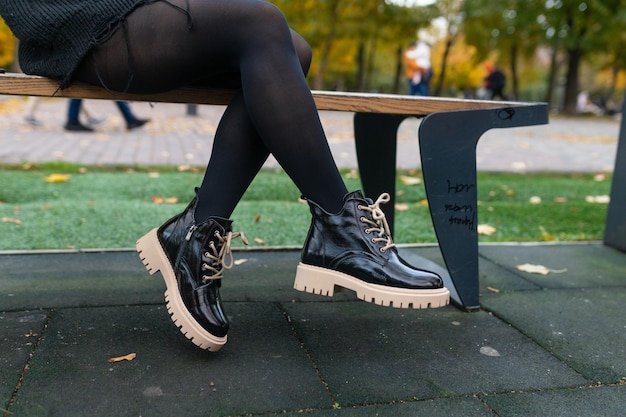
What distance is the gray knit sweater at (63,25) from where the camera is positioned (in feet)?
5.07

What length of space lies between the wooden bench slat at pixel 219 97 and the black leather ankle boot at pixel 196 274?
376mm

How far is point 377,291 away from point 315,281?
19 cm

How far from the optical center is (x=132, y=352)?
1.63 meters

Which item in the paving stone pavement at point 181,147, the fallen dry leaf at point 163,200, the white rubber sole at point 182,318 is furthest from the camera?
the paving stone pavement at point 181,147

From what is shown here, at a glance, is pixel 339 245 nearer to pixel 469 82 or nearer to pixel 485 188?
pixel 485 188

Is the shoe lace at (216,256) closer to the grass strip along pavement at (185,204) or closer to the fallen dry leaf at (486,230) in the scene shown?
the grass strip along pavement at (185,204)

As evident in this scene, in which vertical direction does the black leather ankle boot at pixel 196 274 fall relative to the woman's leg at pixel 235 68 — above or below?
below

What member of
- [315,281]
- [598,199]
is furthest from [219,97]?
[598,199]

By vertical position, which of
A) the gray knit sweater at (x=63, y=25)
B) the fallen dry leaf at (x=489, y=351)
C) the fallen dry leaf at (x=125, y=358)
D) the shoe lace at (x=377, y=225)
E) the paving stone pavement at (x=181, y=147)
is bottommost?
the paving stone pavement at (x=181, y=147)

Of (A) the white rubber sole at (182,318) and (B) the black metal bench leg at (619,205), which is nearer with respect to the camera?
(A) the white rubber sole at (182,318)

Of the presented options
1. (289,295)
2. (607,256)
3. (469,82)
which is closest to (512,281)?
Answer: (607,256)

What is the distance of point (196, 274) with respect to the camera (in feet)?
5.12

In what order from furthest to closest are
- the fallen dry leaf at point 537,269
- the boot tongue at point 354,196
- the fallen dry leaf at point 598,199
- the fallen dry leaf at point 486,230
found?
1. the fallen dry leaf at point 598,199
2. the fallen dry leaf at point 486,230
3. the fallen dry leaf at point 537,269
4. the boot tongue at point 354,196

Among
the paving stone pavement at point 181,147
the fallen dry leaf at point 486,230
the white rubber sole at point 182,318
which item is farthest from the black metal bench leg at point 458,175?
the paving stone pavement at point 181,147
